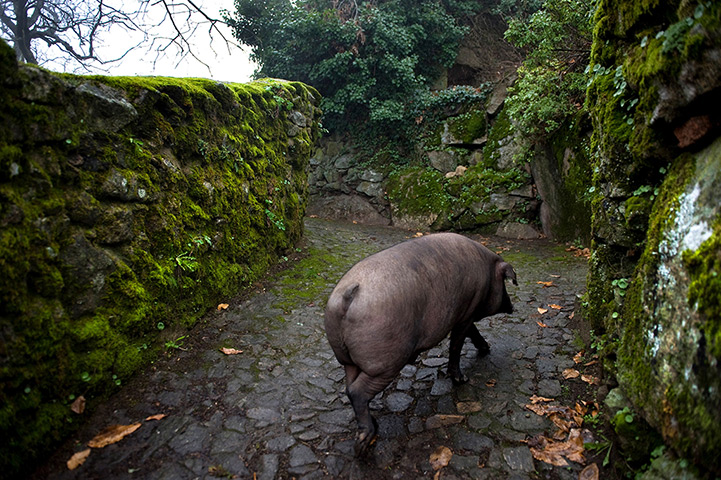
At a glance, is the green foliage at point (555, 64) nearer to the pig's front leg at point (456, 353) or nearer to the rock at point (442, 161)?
the rock at point (442, 161)

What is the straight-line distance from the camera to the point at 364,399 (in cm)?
296

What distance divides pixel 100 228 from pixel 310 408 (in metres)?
2.57

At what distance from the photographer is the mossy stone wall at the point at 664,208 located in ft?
6.04

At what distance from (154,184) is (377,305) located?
3.11 meters

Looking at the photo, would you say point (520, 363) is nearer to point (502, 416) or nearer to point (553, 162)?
point (502, 416)

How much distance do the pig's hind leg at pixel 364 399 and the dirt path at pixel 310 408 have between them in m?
0.18

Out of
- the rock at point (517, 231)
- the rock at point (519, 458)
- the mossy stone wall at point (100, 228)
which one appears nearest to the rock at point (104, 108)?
the mossy stone wall at point (100, 228)

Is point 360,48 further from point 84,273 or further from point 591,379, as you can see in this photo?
point 591,379

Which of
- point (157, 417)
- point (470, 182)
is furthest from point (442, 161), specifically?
point (157, 417)

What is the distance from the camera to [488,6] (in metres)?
14.4

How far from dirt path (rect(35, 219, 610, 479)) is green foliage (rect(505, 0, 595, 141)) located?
5.05m

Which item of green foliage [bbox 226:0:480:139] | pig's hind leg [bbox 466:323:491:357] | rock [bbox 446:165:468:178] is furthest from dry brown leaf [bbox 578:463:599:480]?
green foliage [bbox 226:0:480:139]

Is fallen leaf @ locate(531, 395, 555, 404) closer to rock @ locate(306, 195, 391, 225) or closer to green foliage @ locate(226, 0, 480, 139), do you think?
rock @ locate(306, 195, 391, 225)

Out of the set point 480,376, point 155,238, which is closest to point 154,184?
point 155,238
